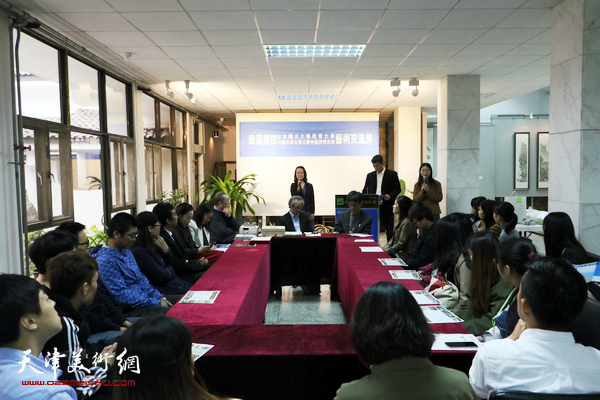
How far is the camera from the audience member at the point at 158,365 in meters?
1.02

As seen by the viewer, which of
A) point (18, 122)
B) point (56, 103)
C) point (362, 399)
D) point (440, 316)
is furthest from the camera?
point (56, 103)

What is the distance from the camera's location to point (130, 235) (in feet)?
9.50

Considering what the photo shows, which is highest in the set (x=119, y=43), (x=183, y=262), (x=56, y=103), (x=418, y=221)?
(x=119, y=43)

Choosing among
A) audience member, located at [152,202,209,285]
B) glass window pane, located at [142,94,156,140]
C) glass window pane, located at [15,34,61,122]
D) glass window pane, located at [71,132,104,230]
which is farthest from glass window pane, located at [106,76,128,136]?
audience member, located at [152,202,209,285]

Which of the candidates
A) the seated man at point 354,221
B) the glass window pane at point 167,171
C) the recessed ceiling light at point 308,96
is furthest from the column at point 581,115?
the glass window pane at point 167,171

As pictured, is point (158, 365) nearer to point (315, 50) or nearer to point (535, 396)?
point (535, 396)

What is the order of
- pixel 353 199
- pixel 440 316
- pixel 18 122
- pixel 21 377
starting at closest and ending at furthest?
pixel 21 377, pixel 440 316, pixel 18 122, pixel 353 199

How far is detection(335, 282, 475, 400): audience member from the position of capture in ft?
3.65

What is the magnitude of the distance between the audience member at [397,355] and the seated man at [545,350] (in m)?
0.24

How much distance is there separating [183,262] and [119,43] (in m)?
2.79

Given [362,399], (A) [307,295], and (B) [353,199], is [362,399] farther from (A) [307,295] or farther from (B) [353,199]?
(B) [353,199]

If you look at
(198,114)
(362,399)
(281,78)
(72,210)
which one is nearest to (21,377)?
(362,399)

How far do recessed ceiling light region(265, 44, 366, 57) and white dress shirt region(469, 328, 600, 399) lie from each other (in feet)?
14.9

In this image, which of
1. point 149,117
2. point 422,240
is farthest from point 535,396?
point 149,117
